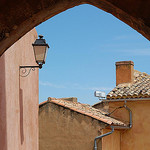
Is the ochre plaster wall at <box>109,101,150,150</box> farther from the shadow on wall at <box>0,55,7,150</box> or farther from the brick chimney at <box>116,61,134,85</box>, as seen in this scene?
the shadow on wall at <box>0,55,7,150</box>

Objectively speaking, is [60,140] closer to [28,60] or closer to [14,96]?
[28,60]

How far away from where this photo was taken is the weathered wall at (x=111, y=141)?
13417 millimetres

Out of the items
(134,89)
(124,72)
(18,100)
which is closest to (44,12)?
(18,100)

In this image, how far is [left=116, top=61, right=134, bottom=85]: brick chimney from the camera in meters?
16.5

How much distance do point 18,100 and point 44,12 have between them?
11.6ft

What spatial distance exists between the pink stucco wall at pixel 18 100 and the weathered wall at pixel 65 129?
5344 mm

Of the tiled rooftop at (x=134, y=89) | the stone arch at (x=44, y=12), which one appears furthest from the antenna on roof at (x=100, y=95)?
the stone arch at (x=44, y=12)

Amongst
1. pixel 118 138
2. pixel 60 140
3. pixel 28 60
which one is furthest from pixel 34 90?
pixel 118 138

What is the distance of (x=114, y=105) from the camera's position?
52.1 ft

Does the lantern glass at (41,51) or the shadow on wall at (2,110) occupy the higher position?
the lantern glass at (41,51)

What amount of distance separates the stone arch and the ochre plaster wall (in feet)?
40.4

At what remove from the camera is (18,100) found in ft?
21.4

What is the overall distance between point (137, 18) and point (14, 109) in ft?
12.5

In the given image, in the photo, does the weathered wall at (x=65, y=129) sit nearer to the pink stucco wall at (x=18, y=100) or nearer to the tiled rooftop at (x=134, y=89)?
the tiled rooftop at (x=134, y=89)
